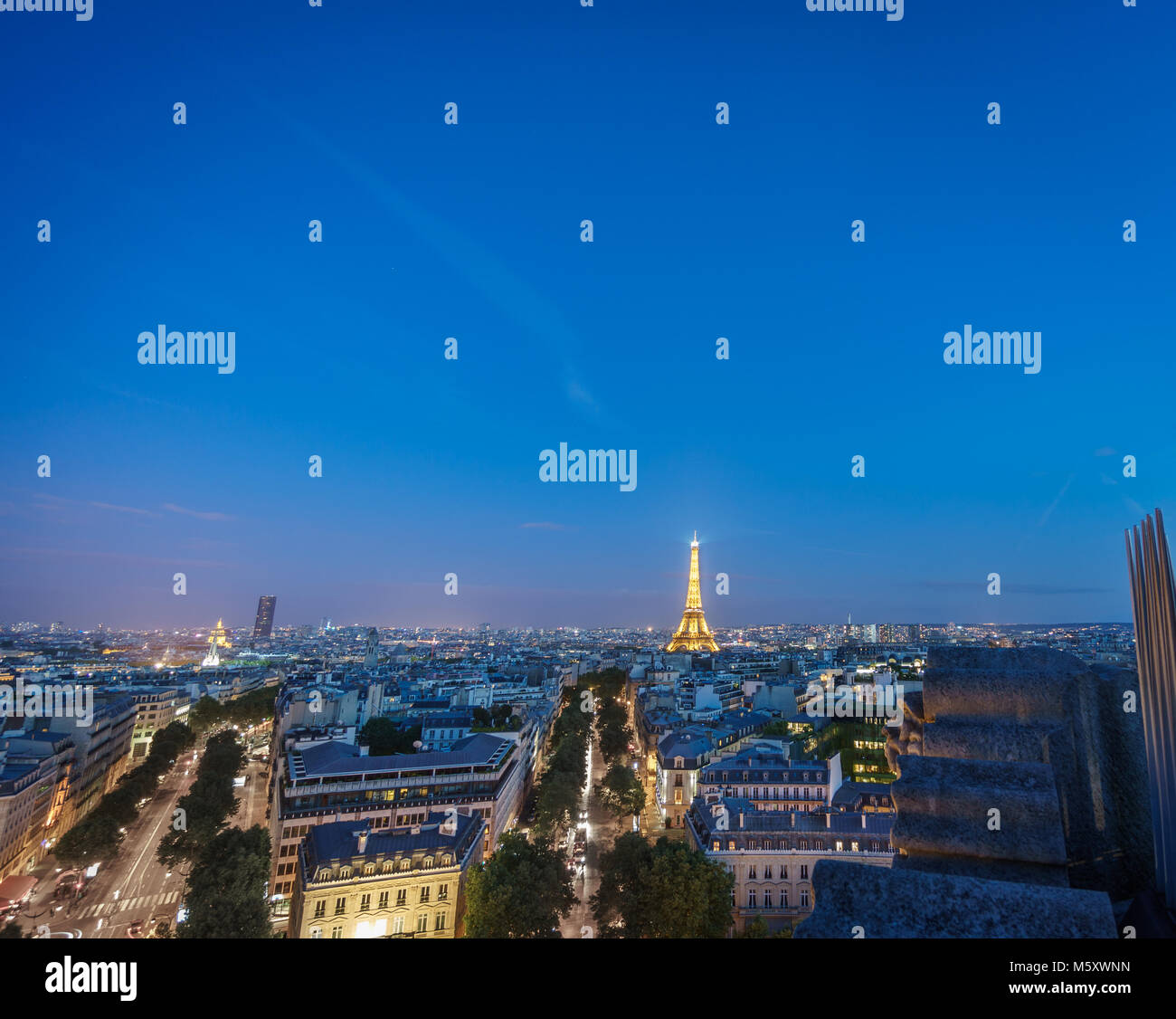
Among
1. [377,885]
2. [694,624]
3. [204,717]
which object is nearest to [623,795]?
[377,885]

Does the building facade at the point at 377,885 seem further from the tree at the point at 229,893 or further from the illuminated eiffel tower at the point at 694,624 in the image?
the illuminated eiffel tower at the point at 694,624

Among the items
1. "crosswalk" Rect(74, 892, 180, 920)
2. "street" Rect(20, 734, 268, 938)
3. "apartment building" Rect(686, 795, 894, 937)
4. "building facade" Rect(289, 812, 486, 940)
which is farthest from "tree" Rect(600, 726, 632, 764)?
"crosswalk" Rect(74, 892, 180, 920)

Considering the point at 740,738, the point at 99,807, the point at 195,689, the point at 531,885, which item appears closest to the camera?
the point at 531,885

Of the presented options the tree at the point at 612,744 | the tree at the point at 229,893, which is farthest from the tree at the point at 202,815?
the tree at the point at 612,744

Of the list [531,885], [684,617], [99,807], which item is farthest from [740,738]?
[684,617]

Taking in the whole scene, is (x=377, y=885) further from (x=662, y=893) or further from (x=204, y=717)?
(x=204, y=717)
